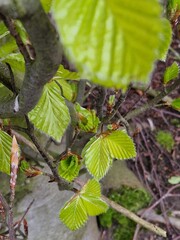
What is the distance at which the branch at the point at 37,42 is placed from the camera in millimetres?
370

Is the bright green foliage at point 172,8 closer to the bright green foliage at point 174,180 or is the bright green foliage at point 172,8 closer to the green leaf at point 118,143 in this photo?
the green leaf at point 118,143

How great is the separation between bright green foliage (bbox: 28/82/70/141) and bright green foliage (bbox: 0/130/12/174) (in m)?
0.10

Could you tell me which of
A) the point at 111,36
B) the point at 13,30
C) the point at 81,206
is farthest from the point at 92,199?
the point at 111,36

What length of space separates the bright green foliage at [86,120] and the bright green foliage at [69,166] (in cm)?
8

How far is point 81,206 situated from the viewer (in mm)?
994

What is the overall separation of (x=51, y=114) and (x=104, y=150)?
18cm

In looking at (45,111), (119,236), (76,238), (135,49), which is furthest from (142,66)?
(119,236)

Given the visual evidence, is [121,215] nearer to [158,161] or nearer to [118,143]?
[158,161]

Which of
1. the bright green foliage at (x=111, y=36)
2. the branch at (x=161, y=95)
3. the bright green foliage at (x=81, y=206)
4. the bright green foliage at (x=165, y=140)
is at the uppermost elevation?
the bright green foliage at (x=111, y=36)

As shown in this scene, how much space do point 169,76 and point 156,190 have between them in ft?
3.85

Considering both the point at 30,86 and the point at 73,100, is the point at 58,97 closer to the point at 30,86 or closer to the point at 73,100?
the point at 30,86

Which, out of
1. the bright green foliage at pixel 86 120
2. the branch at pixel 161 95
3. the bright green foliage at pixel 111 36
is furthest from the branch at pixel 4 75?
the bright green foliage at pixel 111 36

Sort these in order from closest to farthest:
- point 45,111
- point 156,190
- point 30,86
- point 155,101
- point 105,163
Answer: point 30,86, point 45,111, point 105,163, point 155,101, point 156,190

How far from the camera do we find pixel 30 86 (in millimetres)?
562
